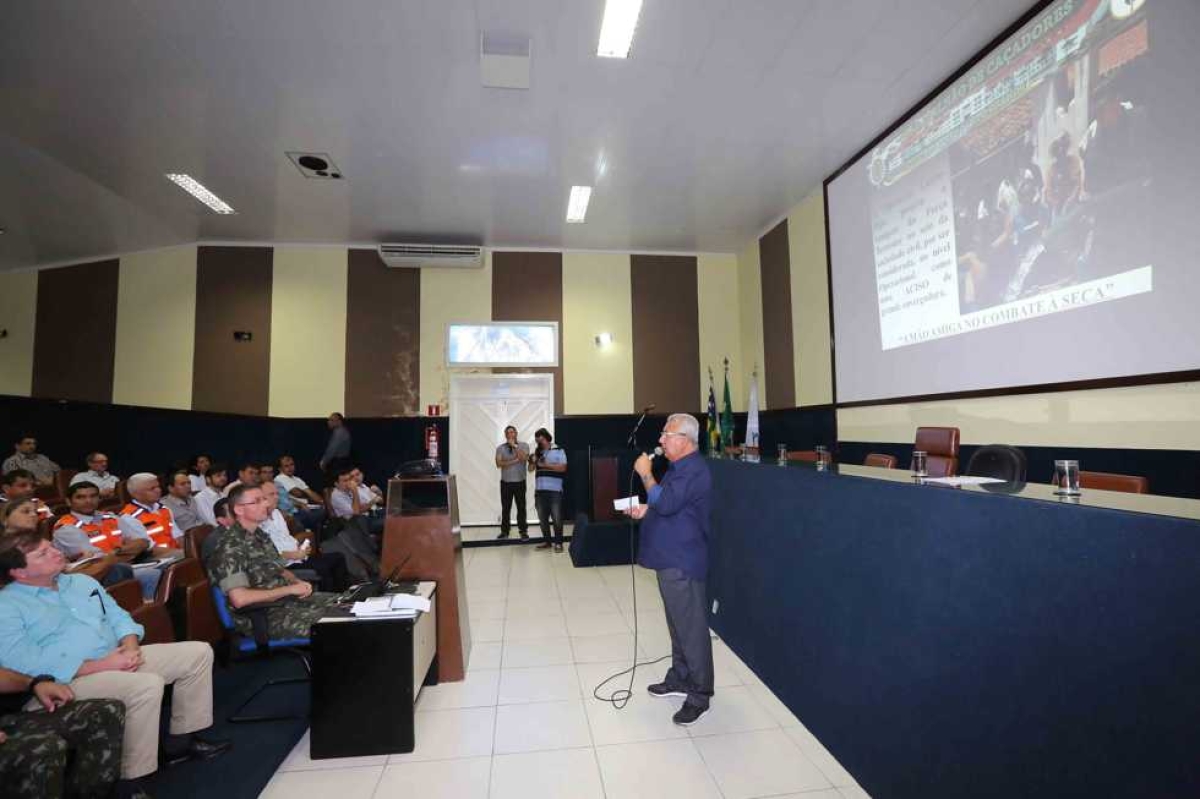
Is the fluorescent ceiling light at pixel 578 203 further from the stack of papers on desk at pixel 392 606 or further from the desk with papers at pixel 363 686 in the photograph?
the desk with papers at pixel 363 686

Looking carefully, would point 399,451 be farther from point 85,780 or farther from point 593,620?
point 85,780

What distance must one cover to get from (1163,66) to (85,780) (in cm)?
532

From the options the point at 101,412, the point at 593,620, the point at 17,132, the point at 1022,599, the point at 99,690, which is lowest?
the point at 593,620

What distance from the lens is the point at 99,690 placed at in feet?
6.08

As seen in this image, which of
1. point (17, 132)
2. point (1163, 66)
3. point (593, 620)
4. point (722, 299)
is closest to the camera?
point (1163, 66)

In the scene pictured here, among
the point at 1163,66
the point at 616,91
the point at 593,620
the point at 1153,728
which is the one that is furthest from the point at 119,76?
the point at 1163,66

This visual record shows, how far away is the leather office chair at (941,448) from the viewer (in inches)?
116

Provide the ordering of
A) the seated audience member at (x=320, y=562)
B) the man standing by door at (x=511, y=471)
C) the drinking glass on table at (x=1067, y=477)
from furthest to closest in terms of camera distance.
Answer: the man standing by door at (x=511, y=471)
the seated audience member at (x=320, y=562)
the drinking glass on table at (x=1067, y=477)

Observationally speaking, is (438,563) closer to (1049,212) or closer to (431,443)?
(1049,212)

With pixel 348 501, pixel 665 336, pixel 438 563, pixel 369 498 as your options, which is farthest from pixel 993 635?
pixel 665 336

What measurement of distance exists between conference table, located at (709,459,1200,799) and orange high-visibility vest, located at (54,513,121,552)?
422 cm

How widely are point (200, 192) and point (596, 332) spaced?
15.9 feet

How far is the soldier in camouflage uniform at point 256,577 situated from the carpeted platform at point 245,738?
0.38 metres

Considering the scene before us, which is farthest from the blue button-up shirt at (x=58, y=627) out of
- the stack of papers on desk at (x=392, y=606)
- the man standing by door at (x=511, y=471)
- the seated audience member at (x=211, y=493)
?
the man standing by door at (x=511, y=471)
